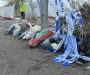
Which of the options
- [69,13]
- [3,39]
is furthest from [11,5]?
[69,13]

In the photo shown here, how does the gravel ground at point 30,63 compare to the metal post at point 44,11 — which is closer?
the gravel ground at point 30,63

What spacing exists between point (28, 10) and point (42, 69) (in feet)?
46.2

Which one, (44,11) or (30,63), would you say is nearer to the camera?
(30,63)

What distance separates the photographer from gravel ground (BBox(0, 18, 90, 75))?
7777 mm

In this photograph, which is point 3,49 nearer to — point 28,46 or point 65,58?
point 28,46

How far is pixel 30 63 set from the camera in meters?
8.66

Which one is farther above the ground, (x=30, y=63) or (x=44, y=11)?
(x=44, y=11)

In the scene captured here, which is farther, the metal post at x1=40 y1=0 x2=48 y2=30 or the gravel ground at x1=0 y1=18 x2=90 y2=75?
the metal post at x1=40 y1=0 x2=48 y2=30

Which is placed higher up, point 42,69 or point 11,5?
point 11,5

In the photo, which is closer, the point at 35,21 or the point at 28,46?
the point at 28,46

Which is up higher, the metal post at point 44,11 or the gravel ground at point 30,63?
the metal post at point 44,11

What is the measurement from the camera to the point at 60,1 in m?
9.90

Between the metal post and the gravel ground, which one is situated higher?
the metal post

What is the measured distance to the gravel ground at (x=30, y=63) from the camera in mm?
7777
